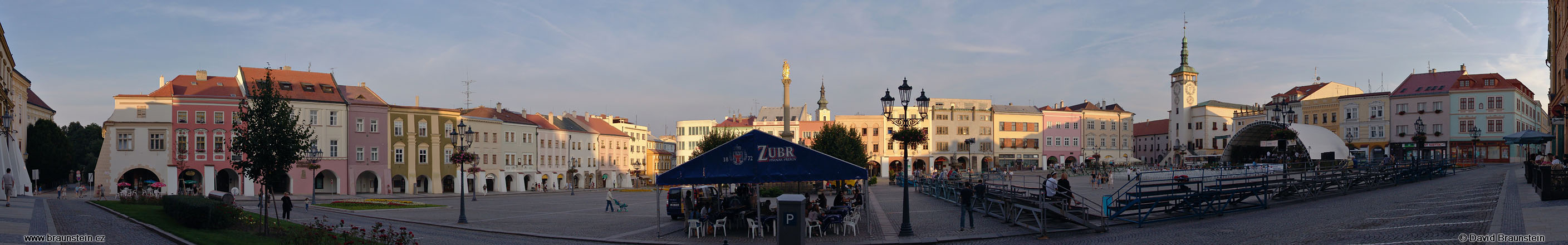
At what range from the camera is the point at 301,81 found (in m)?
60.4

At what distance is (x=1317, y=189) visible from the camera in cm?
2630

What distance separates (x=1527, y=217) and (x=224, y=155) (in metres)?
62.3

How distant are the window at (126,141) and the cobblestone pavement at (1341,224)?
2158 inches

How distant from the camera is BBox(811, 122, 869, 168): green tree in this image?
6625 cm

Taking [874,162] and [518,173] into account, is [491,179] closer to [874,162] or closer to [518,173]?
[518,173]

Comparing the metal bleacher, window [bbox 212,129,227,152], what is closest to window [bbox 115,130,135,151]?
window [bbox 212,129,227,152]

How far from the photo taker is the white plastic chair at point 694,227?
20.7m

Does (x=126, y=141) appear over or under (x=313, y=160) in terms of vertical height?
over

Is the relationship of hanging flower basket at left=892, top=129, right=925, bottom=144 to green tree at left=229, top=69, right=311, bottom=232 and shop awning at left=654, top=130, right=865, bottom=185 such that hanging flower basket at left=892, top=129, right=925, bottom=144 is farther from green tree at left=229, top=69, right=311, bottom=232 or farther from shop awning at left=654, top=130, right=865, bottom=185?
green tree at left=229, top=69, right=311, bottom=232

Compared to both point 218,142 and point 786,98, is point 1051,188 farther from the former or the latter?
point 218,142

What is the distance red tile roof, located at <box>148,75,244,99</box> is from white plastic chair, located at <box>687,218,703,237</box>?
1863 inches

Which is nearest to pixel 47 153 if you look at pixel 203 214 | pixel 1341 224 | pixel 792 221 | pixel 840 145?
pixel 840 145

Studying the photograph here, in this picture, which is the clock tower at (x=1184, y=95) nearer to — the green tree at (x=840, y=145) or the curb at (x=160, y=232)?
the green tree at (x=840, y=145)

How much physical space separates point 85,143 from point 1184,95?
108m
